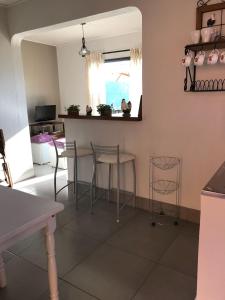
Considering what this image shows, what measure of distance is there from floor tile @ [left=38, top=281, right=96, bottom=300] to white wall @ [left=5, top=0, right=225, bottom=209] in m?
1.42

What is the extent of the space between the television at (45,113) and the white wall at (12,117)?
6.47ft

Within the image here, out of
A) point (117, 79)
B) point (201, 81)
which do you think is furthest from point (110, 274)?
point (117, 79)

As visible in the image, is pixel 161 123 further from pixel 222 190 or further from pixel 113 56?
pixel 113 56

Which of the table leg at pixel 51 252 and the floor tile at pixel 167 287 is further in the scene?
the floor tile at pixel 167 287

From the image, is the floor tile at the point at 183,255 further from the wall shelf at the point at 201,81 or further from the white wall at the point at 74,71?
the white wall at the point at 74,71

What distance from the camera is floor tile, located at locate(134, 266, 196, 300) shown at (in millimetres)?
1697

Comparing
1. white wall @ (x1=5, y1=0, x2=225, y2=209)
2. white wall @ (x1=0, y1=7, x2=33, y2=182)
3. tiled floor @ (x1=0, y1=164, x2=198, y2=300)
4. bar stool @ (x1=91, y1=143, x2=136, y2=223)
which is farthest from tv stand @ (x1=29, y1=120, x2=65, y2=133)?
tiled floor @ (x1=0, y1=164, x2=198, y2=300)

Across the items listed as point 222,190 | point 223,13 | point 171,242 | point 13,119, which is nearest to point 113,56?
point 13,119

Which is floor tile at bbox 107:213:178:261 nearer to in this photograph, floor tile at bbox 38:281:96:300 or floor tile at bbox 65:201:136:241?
floor tile at bbox 65:201:136:241

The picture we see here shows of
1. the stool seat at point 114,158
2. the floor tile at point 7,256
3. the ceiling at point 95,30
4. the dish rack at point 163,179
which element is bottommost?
the floor tile at point 7,256

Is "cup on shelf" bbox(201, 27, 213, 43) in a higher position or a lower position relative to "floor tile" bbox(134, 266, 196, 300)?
higher

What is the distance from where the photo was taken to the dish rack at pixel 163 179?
267 centimetres

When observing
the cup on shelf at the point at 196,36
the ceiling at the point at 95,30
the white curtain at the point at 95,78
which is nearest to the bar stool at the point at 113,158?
the cup on shelf at the point at 196,36

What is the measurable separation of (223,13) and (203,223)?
1.80 metres
